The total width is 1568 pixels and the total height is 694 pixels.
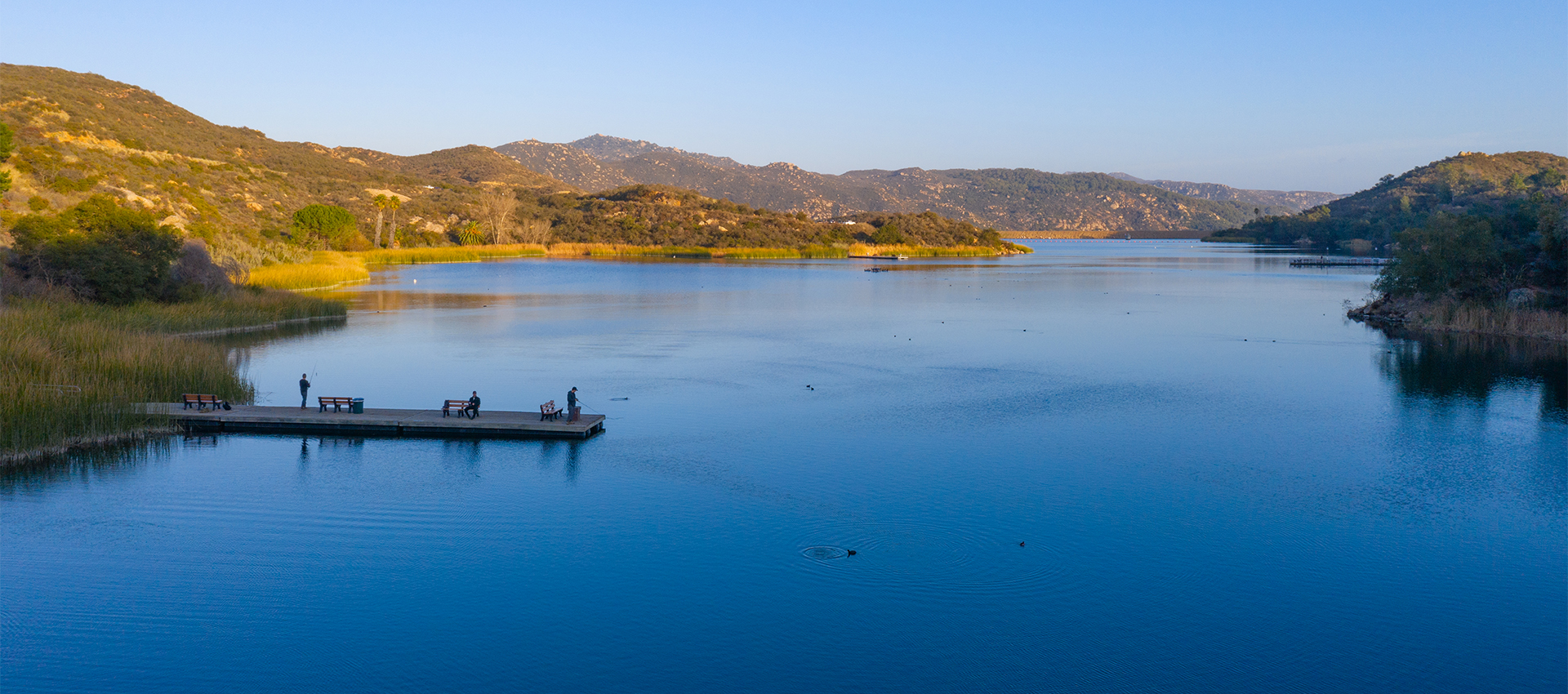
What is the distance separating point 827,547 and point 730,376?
15.1 m

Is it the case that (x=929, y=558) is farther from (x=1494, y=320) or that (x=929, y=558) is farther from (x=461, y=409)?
(x=1494, y=320)

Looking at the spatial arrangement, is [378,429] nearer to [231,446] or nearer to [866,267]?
[231,446]

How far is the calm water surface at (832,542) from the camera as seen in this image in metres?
10.3

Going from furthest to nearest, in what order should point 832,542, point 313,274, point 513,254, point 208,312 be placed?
point 513,254
point 313,274
point 208,312
point 832,542

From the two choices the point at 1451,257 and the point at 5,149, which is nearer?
the point at 1451,257

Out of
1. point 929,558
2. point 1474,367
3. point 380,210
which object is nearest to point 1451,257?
point 1474,367

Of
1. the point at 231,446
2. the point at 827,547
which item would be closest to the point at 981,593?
the point at 827,547

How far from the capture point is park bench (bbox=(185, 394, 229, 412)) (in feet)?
68.5

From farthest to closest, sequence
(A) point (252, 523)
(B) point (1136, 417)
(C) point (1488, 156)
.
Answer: (C) point (1488, 156) < (B) point (1136, 417) < (A) point (252, 523)

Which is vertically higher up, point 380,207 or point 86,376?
point 380,207

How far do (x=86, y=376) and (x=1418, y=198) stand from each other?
6665 inches

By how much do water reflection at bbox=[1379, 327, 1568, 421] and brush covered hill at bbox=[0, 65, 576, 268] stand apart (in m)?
47.3

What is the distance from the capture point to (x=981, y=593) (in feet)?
39.2

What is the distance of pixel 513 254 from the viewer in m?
112
